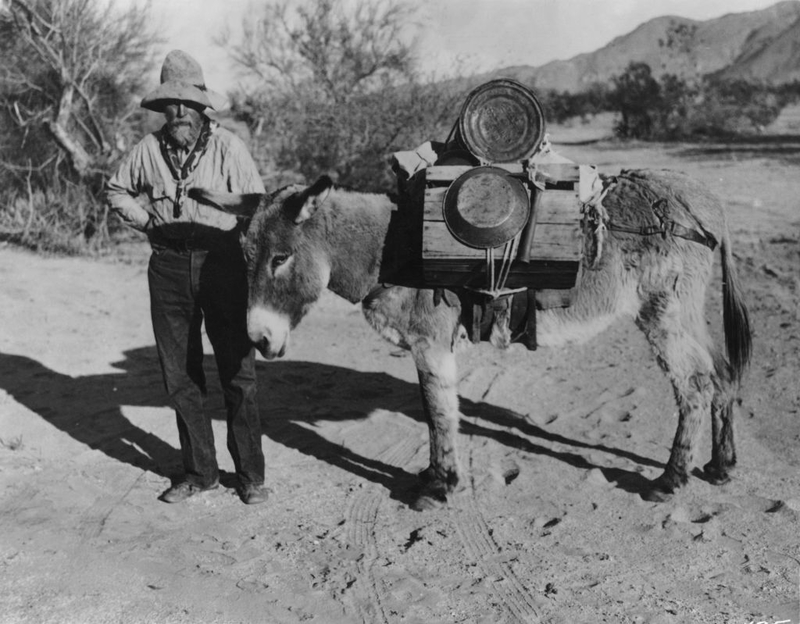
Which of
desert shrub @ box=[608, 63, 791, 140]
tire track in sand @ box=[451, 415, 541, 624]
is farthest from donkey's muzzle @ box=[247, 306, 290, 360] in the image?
desert shrub @ box=[608, 63, 791, 140]

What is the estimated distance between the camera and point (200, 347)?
4.41 metres

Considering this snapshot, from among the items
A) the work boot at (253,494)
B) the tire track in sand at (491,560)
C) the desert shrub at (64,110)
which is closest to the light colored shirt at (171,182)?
the work boot at (253,494)

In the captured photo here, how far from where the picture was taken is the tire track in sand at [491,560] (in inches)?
130

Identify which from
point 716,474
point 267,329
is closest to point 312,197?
point 267,329

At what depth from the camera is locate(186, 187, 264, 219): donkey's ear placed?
3.92m

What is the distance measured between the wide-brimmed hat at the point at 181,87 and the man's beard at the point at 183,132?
12cm

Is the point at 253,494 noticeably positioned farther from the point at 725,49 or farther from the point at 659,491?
the point at 725,49

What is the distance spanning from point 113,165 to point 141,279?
2379 mm

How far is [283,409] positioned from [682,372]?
2.97 metres

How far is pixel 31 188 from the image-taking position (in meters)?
11.3

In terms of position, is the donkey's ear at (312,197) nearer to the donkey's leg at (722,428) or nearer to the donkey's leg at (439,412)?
the donkey's leg at (439,412)

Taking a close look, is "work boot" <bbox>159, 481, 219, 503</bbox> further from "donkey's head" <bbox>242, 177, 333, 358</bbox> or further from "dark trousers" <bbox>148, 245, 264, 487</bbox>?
"donkey's head" <bbox>242, 177, 333, 358</bbox>

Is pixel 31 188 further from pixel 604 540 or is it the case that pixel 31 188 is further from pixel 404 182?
pixel 604 540

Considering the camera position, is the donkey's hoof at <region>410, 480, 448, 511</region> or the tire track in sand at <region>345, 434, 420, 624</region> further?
the donkey's hoof at <region>410, 480, 448, 511</region>
